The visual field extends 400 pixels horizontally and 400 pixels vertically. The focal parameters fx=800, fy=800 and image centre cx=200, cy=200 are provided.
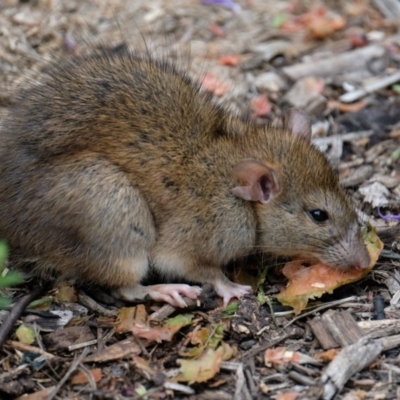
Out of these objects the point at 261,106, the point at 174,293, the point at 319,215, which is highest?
the point at 319,215

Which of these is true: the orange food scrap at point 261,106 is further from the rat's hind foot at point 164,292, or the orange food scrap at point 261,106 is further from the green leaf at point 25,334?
the green leaf at point 25,334

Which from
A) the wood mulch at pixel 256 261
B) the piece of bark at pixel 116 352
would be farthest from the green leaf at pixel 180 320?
the piece of bark at pixel 116 352

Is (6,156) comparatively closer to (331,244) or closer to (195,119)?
(195,119)

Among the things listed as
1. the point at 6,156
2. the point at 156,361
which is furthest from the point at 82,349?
the point at 6,156

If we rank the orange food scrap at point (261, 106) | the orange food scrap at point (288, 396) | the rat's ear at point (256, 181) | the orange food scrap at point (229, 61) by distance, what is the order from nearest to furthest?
1. the orange food scrap at point (288, 396)
2. the rat's ear at point (256, 181)
3. the orange food scrap at point (261, 106)
4. the orange food scrap at point (229, 61)

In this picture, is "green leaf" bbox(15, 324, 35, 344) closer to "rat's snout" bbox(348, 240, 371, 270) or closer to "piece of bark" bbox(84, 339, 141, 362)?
"piece of bark" bbox(84, 339, 141, 362)

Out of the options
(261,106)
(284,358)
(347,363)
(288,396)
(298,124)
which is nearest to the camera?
(288,396)

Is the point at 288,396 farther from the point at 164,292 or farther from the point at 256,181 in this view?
the point at 256,181

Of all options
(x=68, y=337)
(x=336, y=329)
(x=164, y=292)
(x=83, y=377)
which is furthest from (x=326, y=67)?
(x=83, y=377)

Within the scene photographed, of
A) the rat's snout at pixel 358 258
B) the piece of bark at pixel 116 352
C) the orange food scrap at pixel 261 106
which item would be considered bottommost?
the piece of bark at pixel 116 352
